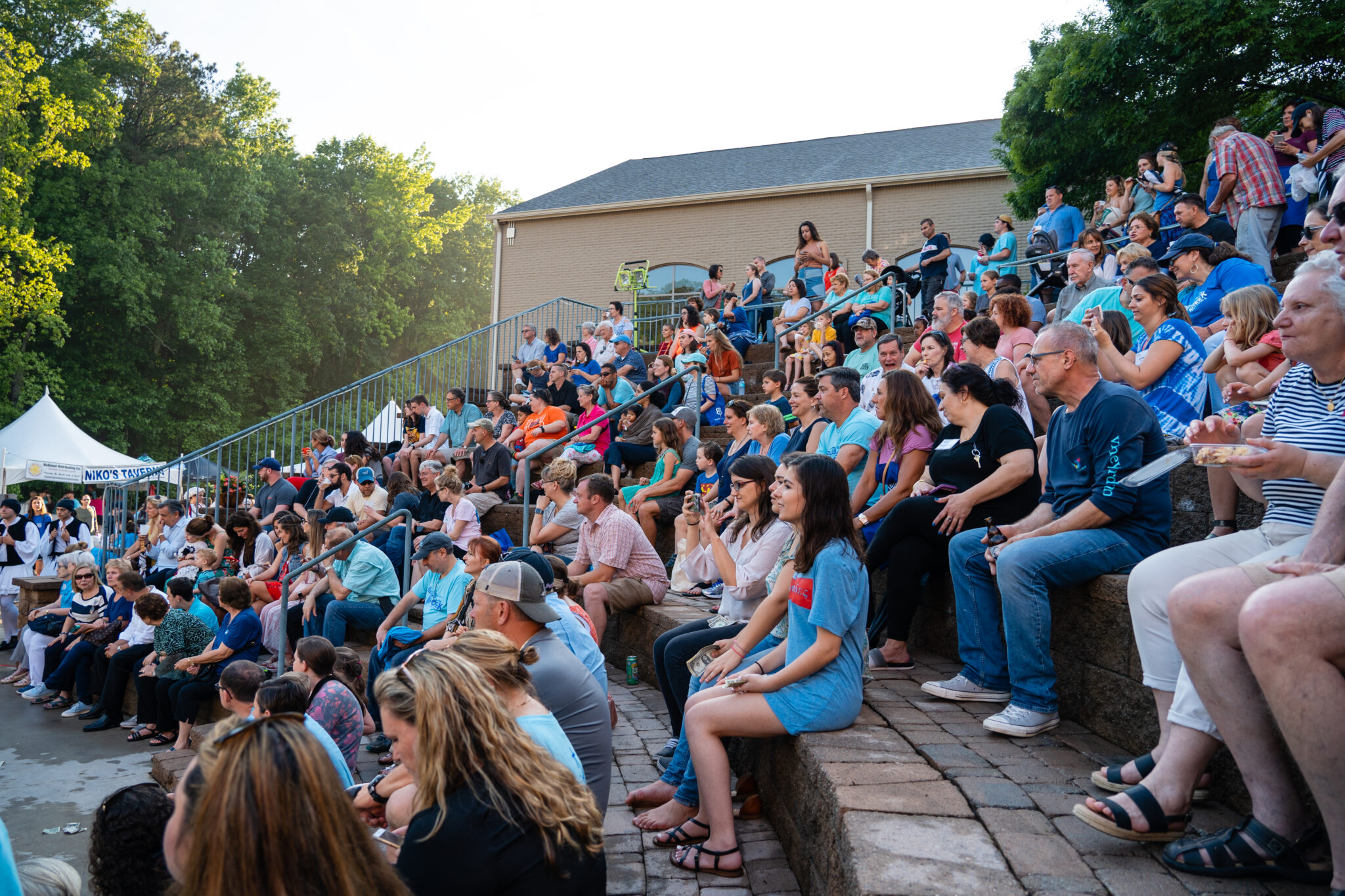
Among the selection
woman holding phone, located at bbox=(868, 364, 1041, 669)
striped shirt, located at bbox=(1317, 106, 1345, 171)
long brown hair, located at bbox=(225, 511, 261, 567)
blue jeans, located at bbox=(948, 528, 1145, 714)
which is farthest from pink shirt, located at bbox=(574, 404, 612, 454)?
striped shirt, located at bbox=(1317, 106, 1345, 171)

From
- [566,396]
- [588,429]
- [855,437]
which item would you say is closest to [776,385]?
[588,429]

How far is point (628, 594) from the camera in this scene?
6.45m

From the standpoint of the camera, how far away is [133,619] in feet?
32.2

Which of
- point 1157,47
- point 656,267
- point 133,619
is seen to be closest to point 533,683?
point 133,619

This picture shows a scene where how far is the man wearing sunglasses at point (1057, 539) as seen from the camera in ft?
11.6

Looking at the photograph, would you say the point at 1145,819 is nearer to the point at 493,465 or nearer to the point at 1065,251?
the point at 493,465

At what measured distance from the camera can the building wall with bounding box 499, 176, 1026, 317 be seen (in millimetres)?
19500

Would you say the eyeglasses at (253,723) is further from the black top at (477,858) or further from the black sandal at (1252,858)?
the black sandal at (1252,858)

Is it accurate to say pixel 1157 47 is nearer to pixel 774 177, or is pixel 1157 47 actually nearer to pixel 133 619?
pixel 774 177

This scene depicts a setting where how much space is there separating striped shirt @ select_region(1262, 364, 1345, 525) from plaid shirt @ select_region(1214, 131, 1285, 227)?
6.73 metres

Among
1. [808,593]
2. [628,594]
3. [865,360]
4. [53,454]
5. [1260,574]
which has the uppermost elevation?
[865,360]

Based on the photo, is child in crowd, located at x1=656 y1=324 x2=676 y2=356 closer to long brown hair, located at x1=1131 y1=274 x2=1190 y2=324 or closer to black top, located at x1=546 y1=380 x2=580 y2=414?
black top, located at x1=546 y1=380 x2=580 y2=414

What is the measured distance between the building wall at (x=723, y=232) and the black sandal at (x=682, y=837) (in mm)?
17434

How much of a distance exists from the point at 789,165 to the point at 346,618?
59.5ft
